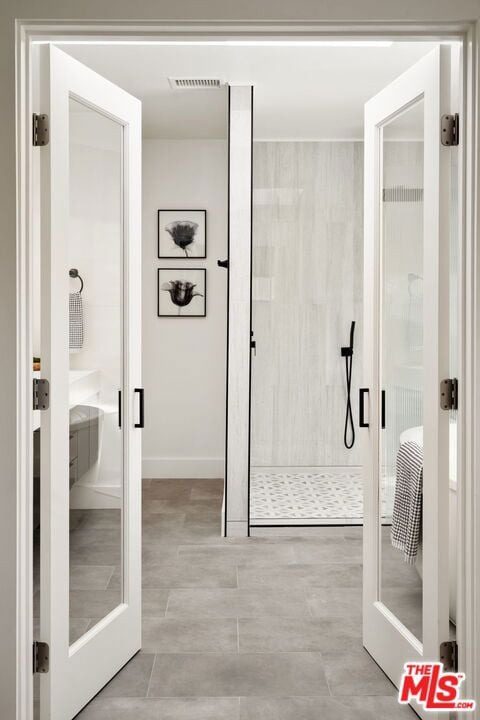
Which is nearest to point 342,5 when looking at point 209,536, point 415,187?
point 415,187

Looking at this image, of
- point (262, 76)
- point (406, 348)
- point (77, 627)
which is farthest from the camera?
point (262, 76)

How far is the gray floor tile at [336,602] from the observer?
2.90m

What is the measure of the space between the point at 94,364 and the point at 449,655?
4.89 feet

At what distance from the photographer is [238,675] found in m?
2.37

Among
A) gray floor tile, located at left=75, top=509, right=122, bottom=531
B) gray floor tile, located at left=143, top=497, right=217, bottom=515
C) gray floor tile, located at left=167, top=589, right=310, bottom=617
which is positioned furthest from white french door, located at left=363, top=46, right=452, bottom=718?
gray floor tile, located at left=143, top=497, right=217, bottom=515

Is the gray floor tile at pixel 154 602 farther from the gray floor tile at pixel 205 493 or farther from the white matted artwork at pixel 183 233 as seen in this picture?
the white matted artwork at pixel 183 233

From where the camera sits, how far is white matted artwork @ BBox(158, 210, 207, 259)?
5348mm

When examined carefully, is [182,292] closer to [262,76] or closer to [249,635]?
[262,76]

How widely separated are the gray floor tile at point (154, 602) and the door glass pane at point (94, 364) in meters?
0.58

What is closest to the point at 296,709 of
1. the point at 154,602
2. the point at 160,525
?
the point at 154,602

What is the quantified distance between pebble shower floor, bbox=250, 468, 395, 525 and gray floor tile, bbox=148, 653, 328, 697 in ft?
5.40

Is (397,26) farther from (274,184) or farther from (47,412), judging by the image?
(274,184)

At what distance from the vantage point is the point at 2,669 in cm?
183

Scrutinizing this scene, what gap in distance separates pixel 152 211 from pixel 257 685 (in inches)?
156
